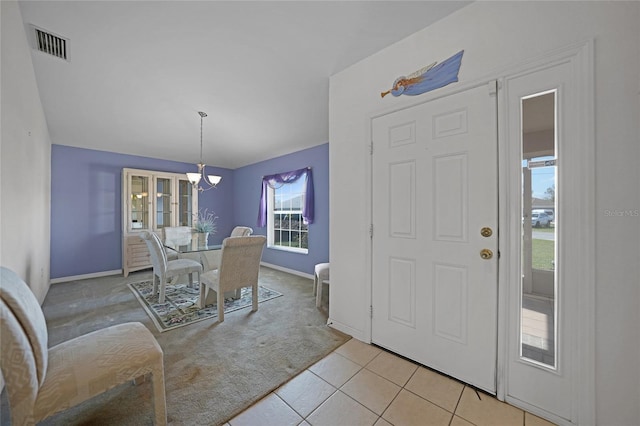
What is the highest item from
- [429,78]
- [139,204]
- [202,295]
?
[429,78]

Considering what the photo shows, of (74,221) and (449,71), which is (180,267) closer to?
(74,221)

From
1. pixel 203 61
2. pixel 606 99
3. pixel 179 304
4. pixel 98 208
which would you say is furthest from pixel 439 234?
pixel 98 208

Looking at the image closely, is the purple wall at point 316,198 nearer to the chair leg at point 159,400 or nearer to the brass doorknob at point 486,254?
the brass doorknob at point 486,254

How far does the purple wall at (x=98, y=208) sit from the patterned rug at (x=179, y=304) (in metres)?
1.19

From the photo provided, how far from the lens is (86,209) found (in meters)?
4.23

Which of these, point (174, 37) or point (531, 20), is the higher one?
point (174, 37)

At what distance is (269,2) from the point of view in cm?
170

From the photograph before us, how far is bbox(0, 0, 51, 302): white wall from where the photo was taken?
4.93ft

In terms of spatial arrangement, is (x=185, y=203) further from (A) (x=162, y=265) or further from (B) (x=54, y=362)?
(B) (x=54, y=362)

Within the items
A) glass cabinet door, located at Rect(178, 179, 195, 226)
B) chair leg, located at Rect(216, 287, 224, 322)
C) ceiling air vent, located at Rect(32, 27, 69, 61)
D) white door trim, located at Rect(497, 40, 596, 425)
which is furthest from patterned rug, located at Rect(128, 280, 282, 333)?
white door trim, located at Rect(497, 40, 596, 425)

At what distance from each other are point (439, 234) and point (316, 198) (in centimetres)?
279

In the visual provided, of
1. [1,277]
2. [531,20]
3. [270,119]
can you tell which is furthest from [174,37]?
[531,20]

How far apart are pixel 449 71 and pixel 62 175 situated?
582 centimetres

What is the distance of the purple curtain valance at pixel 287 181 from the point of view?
4.35 meters
